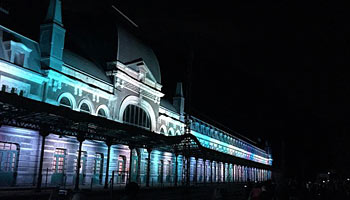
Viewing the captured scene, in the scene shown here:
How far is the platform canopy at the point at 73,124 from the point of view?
14.8m

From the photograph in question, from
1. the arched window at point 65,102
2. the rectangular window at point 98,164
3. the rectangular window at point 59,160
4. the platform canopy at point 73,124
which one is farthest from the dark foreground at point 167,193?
the arched window at point 65,102

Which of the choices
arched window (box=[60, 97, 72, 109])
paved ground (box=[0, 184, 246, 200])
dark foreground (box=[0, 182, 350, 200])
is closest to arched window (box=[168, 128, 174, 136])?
dark foreground (box=[0, 182, 350, 200])

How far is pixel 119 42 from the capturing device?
32250 mm

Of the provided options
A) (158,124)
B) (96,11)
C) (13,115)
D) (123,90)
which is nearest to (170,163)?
(158,124)

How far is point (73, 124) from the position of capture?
18.5 meters

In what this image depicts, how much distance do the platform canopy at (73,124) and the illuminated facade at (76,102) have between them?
1.49 feet

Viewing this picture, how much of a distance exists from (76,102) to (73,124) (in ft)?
26.2

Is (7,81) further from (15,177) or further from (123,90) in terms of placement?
(123,90)

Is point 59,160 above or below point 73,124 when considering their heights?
below

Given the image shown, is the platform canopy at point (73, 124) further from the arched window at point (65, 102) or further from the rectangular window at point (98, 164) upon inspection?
the rectangular window at point (98, 164)

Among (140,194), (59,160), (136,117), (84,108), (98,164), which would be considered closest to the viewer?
(140,194)

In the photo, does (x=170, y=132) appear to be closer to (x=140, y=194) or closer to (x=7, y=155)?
(x=140, y=194)

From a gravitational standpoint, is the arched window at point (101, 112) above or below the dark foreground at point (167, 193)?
above

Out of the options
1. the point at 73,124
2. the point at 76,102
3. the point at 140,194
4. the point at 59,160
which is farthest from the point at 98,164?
the point at 73,124
